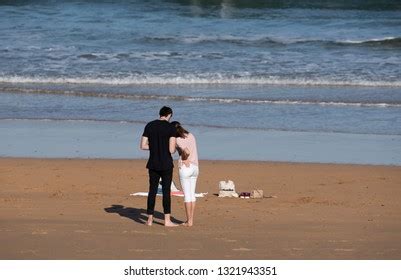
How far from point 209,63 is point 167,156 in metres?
15.3

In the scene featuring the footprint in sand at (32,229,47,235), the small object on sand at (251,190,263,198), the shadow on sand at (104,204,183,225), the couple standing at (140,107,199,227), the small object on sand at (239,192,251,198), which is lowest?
the shadow on sand at (104,204,183,225)

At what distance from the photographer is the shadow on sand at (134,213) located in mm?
12328

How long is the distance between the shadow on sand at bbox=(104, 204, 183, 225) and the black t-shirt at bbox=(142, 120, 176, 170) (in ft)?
2.59

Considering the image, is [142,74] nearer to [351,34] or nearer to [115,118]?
[115,118]

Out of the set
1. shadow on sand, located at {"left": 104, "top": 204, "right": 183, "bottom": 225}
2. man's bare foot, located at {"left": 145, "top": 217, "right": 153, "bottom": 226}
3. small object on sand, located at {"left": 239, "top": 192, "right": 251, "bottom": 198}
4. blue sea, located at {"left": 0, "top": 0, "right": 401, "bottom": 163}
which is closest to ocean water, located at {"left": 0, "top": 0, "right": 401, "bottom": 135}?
blue sea, located at {"left": 0, "top": 0, "right": 401, "bottom": 163}

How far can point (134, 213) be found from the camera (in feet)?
41.6

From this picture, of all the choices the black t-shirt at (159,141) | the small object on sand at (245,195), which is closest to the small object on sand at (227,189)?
the small object on sand at (245,195)

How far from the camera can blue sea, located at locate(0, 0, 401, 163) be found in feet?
66.2

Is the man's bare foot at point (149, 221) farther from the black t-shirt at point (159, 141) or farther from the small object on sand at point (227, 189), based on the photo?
the small object on sand at point (227, 189)

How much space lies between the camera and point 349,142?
1728 cm

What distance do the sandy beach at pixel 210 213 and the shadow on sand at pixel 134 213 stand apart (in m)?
0.01

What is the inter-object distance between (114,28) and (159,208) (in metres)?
20.5

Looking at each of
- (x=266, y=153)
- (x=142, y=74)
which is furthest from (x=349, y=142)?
(x=142, y=74)

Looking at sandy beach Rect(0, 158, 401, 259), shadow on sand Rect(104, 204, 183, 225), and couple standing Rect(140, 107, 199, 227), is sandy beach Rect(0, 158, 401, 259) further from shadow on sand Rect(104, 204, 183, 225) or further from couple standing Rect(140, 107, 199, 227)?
couple standing Rect(140, 107, 199, 227)
